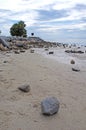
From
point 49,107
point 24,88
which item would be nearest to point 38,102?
point 49,107

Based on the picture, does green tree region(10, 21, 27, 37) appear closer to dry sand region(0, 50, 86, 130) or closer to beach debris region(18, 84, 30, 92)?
dry sand region(0, 50, 86, 130)

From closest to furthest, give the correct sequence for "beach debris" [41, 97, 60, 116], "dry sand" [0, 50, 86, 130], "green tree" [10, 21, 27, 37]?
"dry sand" [0, 50, 86, 130] < "beach debris" [41, 97, 60, 116] < "green tree" [10, 21, 27, 37]

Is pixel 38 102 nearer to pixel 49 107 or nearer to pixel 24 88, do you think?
pixel 49 107

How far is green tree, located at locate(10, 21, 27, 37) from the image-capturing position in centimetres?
4961

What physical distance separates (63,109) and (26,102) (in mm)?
734

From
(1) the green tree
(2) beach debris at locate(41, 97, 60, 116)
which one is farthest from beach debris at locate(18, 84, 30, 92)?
(1) the green tree

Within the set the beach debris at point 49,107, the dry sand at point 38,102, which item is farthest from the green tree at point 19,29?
the beach debris at point 49,107

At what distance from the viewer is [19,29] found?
4991cm

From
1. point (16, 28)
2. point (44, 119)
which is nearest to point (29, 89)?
point (44, 119)

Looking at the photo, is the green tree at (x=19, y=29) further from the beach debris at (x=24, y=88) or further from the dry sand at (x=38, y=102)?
the beach debris at (x=24, y=88)

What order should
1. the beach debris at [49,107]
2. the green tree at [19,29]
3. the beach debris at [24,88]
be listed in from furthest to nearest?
the green tree at [19,29], the beach debris at [24,88], the beach debris at [49,107]

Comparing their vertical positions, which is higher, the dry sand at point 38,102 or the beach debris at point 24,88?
the beach debris at point 24,88

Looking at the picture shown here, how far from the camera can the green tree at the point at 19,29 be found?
163 ft

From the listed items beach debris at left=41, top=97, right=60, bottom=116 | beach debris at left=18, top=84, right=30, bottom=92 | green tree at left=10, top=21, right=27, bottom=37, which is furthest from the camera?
green tree at left=10, top=21, right=27, bottom=37
